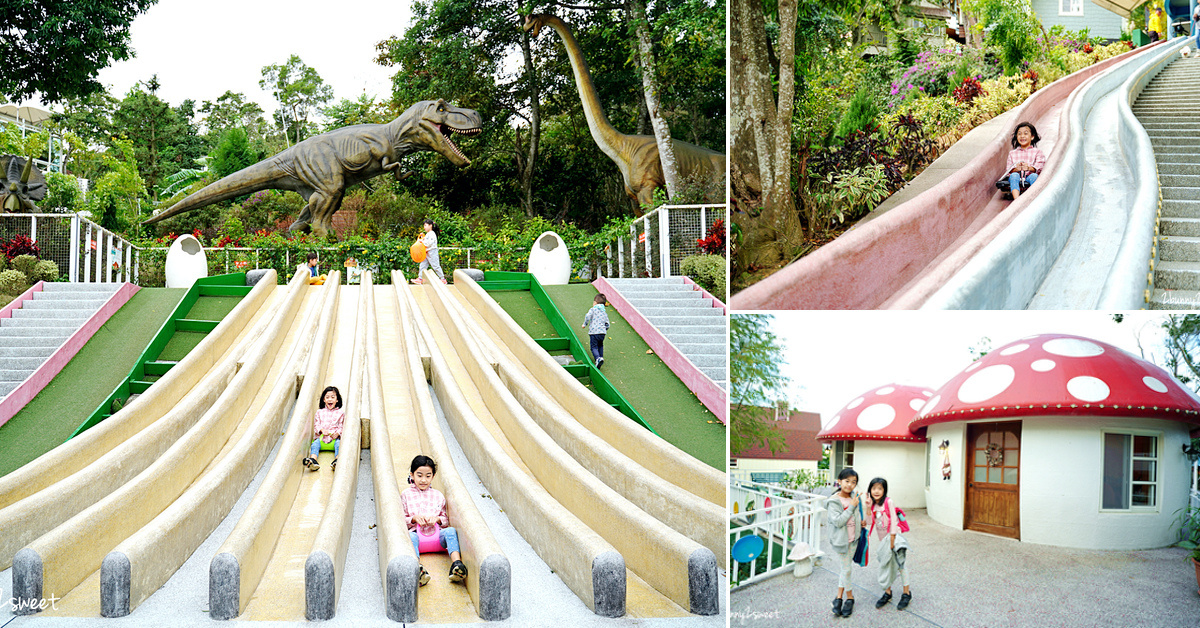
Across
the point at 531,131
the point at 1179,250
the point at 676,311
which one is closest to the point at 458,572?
the point at 1179,250

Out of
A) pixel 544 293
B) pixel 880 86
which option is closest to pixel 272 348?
pixel 544 293

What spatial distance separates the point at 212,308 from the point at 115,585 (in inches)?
358

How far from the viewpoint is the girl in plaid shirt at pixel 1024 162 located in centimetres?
531

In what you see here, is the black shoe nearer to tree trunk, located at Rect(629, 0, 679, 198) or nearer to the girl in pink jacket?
the girl in pink jacket

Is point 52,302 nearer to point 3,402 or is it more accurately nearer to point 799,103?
point 3,402

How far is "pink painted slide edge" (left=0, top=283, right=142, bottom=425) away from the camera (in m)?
8.84

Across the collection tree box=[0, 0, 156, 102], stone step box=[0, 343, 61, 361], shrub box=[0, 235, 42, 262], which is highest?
tree box=[0, 0, 156, 102]

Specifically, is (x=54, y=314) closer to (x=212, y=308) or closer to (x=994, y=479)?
(x=212, y=308)

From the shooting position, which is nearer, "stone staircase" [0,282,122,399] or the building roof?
the building roof

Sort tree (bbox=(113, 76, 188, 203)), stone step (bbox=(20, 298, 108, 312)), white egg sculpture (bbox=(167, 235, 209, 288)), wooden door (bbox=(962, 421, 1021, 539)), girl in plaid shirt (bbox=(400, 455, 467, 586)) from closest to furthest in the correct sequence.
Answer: wooden door (bbox=(962, 421, 1021, 539)), girl in plaid shirt (bbox=(400, 455, 467, 586)), stone step (bbox=(20, 298, 108, 312)), white egg sculpture (bbox=(167, 235, 209, 288)), tree (bbox=(113, 76, 188, 203))

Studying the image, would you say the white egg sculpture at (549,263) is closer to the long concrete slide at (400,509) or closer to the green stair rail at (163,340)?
the long concrete slide at (400,509)

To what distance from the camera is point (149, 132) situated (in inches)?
1470

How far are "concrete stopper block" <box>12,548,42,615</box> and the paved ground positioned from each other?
375 centimetres

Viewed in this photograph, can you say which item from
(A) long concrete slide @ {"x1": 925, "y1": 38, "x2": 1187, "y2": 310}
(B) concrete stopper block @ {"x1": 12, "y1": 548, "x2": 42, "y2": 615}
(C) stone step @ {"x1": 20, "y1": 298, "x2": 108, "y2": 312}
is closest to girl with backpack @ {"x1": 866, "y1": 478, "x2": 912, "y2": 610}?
(A) long concrete slide @ {"x1": 925, "y1": 38, "x2": 1187, "y2": 310}
